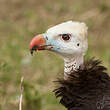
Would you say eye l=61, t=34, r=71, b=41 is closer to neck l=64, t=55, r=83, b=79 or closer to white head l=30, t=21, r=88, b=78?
white head l=30, t=21, r=88, b=78

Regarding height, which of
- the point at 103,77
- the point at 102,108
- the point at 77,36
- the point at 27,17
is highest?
the point at 27,17

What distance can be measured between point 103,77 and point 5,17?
572cm

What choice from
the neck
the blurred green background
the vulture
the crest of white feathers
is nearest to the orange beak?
the vulture

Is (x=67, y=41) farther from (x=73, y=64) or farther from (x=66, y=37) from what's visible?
(x=73, y=64)

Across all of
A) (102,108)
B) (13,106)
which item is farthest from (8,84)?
(102,108)

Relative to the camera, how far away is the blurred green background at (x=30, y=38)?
6.37m

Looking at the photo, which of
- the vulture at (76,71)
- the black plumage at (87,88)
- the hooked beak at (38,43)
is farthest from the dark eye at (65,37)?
the black plumage at (87,88)

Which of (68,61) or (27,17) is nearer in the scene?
(68,61)

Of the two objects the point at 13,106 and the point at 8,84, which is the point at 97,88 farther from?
the point at 8,84

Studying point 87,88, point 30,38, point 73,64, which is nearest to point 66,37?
point 73,64

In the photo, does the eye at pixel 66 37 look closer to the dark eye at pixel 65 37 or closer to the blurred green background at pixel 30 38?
the dark eye at pixel 65 37

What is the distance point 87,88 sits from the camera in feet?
14.4

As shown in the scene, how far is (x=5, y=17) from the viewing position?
990cm

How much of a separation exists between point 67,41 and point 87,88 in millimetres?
547
